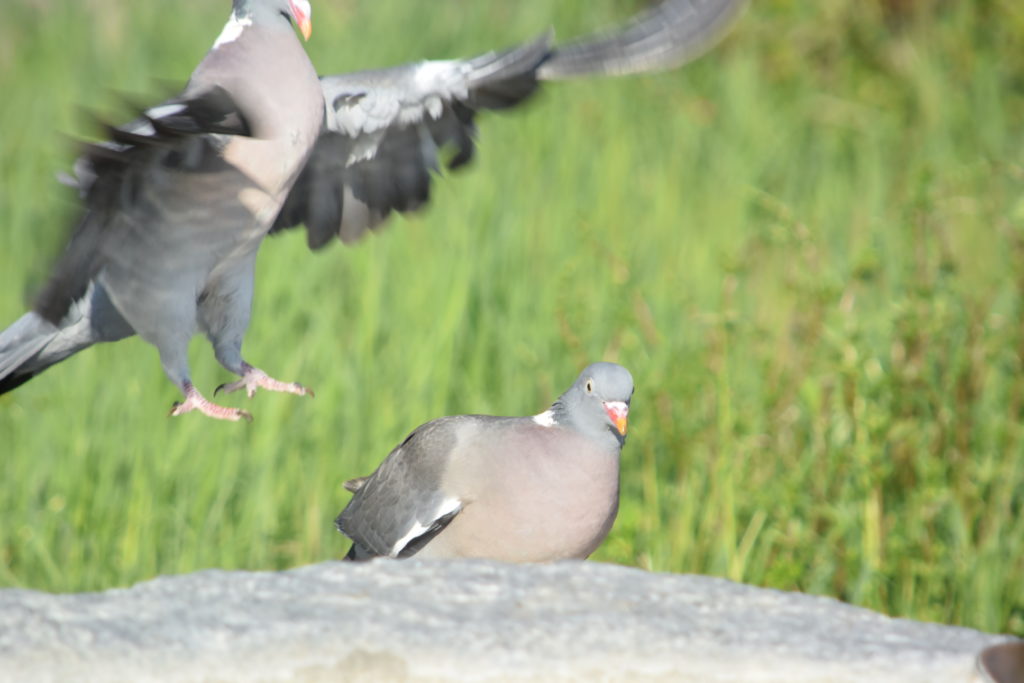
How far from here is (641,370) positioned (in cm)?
520

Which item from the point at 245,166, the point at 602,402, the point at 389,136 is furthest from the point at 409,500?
the point at 245,166

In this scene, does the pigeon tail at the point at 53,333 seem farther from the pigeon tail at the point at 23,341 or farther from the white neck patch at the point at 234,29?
the white neck patch at the point at 234,29

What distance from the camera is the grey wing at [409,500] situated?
3.35 meters

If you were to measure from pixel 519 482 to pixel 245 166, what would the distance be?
2.92 ft

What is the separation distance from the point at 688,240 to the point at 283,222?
343 centimetres

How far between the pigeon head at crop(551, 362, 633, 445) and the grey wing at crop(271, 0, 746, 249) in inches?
25.4

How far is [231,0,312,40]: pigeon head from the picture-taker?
288cm

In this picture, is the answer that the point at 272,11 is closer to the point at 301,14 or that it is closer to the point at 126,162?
the point at 301,14

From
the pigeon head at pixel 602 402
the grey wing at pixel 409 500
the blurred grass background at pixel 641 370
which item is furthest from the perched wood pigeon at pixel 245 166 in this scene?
the pigeon head at pixel 602 402

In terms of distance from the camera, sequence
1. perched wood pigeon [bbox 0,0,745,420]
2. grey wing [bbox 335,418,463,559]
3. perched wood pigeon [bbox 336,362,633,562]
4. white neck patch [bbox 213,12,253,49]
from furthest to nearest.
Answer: grey wing [bbox 335,418,463,559], perched wood pigeon [bbox 336,362,633,562], white neck patch [bbox 213,12,253,49], perched wood pigeon [bbox 0,0,745,420]

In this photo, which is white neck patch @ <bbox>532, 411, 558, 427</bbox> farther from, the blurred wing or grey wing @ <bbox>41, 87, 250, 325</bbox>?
grey wing @ <bbox>41, 87, 250, 325</bbox>

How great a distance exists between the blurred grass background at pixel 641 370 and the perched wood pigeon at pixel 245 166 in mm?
167

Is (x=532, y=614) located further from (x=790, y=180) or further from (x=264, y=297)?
(x=790, y=180)

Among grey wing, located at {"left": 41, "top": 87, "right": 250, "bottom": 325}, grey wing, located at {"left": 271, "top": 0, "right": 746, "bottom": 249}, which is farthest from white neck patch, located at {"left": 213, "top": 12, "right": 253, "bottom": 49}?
grey wing, located at {"left": 271, "top": 0, "right": 746, "bottom": 249}
